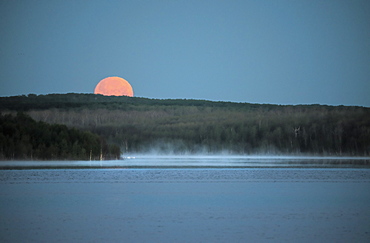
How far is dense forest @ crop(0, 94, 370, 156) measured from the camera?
108 metres

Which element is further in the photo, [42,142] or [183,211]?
[42,142]

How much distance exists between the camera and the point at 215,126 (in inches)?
4781

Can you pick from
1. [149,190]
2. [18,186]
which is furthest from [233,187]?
[18,186]

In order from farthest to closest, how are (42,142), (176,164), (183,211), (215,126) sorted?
(215,126), (42,142), (176,164), (183,211)

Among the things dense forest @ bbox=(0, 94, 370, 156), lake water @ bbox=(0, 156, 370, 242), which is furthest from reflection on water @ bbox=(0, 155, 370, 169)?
dense forest @ bbox=(0, 94, 370, 156)

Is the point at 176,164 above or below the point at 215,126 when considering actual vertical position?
below

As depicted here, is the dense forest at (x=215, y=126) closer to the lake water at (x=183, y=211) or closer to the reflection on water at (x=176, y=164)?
the reflection on water at (x=176, y=164)

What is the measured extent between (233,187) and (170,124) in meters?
103

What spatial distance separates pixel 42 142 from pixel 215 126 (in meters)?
69.5

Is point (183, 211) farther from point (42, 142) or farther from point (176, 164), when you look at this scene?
point (42, 142)

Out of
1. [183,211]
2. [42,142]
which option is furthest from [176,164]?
[183,211]

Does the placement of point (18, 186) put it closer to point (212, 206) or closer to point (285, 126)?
point (212, 206)

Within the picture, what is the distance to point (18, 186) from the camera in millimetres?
27734

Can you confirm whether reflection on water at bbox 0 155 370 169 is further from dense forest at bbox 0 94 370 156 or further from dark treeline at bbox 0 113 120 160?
dense forest at bbox 0 94 370 156
